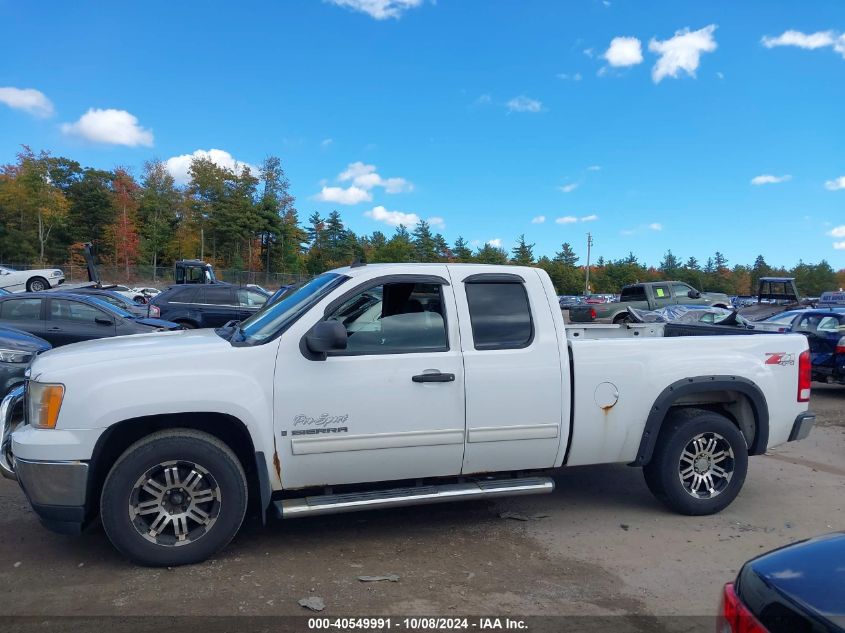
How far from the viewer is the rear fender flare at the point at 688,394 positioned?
191 inches

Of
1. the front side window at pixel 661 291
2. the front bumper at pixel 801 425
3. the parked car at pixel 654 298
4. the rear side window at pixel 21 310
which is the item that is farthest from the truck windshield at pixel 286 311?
the front side window at pixel 661 291

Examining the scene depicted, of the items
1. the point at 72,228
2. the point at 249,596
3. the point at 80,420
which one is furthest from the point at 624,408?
the point at 72,228

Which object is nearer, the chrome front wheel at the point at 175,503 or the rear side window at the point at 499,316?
the chrome front wheel at the point at 175,503

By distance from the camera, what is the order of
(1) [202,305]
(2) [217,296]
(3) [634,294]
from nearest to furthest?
1. (1) [202,305]
2. (2) [217,296]
3. (3) [634,294]

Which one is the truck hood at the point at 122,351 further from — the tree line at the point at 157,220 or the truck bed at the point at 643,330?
the tree line at the point at 157,220

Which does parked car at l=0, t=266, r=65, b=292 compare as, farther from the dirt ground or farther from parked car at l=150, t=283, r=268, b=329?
the dirt ground

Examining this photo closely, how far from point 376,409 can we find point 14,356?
570cm

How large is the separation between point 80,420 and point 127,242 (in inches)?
2616

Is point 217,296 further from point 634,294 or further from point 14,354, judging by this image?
point 634,294

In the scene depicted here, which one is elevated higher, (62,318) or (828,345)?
(62,318)

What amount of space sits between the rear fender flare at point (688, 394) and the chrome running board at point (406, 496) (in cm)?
87

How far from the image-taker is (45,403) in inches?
150

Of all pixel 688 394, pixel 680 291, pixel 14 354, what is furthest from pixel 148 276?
pixel 688 394

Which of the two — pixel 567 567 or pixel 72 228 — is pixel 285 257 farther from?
pixel 567 567
